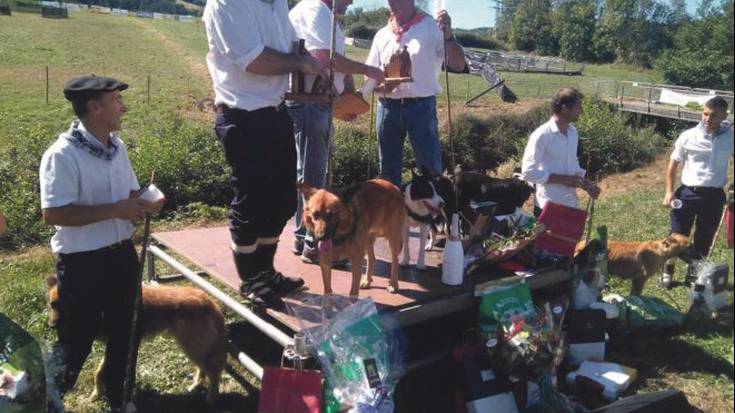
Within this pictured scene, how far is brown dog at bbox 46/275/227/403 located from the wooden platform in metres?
0.33

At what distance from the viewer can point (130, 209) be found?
3299mm

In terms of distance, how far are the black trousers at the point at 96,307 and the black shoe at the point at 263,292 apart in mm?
751

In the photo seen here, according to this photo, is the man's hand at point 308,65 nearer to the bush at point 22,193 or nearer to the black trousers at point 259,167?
the black trousers at point 259,167

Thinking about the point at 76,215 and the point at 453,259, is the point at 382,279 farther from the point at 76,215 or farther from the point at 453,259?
the point at 76,215

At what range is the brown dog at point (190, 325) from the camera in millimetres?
4000

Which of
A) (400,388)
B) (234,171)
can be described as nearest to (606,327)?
(400,388)

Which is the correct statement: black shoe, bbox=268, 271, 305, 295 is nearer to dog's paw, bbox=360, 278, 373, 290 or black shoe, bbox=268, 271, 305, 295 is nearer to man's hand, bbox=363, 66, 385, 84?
dog's paw, bbox=360, 278, 373, 290

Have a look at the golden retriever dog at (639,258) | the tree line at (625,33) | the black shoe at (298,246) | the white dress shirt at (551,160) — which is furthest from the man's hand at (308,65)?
the golden retriever dog at (639,258)

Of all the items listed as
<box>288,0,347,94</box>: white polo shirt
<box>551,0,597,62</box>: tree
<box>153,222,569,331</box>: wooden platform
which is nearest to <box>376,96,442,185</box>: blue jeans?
<box>153,222,569,331</box>: wooden platform

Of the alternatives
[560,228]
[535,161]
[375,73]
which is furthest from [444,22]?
[560,228]

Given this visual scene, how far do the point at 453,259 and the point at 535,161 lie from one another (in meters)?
1.41

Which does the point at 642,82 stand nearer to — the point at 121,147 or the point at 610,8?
the point at 610,8

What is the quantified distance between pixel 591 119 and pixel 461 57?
362 inches

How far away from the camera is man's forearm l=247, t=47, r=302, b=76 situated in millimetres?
3396
